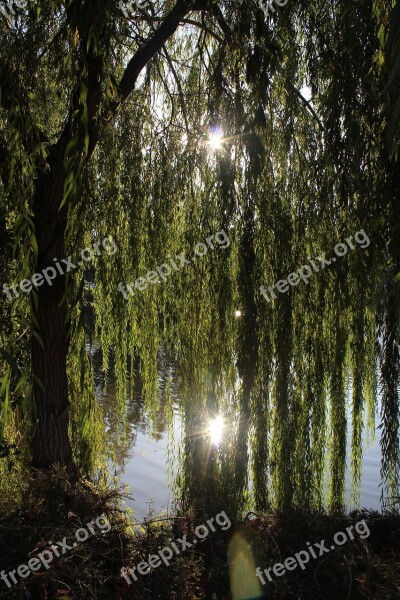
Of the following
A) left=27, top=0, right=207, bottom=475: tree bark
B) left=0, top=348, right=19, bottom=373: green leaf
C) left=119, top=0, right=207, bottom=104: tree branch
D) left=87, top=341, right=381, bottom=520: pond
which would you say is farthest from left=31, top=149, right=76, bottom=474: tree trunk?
left=87, top=341, right=381, bottom=520: pond

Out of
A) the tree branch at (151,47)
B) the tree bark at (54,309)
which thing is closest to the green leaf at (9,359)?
the tree bark at (54,309)

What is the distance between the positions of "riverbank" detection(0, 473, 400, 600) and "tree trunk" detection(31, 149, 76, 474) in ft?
2.34

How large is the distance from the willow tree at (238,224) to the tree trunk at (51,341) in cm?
1

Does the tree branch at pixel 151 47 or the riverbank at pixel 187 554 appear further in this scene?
the tree branch at pixel 151 47

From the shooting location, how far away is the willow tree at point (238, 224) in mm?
2824

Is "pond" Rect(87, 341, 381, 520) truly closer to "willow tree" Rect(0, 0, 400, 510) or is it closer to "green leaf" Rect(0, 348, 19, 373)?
"willow tree" Rect(0, 0, 400, 510)

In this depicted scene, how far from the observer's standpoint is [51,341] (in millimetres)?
3125

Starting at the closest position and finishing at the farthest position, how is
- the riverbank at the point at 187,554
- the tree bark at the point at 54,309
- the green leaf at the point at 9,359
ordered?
the green leaf at the point at 9,359 → the riverbank at the point at 187,554 → the tree bark at the point at 54,309

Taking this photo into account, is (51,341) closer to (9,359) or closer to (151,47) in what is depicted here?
(9,359)

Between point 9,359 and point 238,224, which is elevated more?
point 238,224

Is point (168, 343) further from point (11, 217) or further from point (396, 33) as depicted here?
point (396, 33)

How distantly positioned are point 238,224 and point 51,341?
47.2 inches

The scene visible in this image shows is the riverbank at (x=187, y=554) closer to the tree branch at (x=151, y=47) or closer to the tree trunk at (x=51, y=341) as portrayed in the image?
the tree trunk at (x=51, y=341)

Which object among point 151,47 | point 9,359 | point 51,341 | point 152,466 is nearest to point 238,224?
point 151,47
